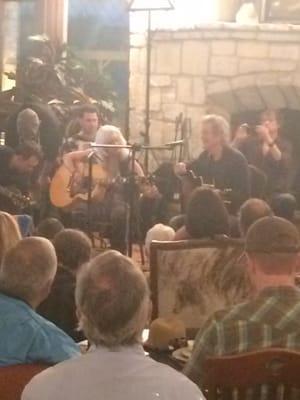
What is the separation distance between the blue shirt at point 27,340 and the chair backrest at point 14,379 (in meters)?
0.06

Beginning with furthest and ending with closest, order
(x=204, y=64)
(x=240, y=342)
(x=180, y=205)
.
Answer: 1. (x=204, y=64)
2. (x=180, y=205)
3. (x=240, y=342)

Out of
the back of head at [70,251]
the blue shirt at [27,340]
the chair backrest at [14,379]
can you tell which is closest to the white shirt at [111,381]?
the chair backrest at [14,379]

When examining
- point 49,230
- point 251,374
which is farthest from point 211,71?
point 251,374

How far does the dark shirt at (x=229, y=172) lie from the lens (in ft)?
20.2

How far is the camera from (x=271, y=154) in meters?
6.51

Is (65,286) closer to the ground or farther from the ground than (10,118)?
closer to the ground

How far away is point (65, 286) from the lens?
3188mm

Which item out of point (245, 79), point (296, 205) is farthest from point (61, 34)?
point (296, 205)

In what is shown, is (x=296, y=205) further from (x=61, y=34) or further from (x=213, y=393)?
(x=213, y=393)

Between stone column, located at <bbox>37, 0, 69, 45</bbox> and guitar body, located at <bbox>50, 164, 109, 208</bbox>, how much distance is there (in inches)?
43.8

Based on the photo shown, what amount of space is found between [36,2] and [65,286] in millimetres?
4108

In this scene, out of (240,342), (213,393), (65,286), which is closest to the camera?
(213,393)

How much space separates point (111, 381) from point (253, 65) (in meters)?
5.04

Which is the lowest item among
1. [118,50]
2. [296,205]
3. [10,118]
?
[296,205]
